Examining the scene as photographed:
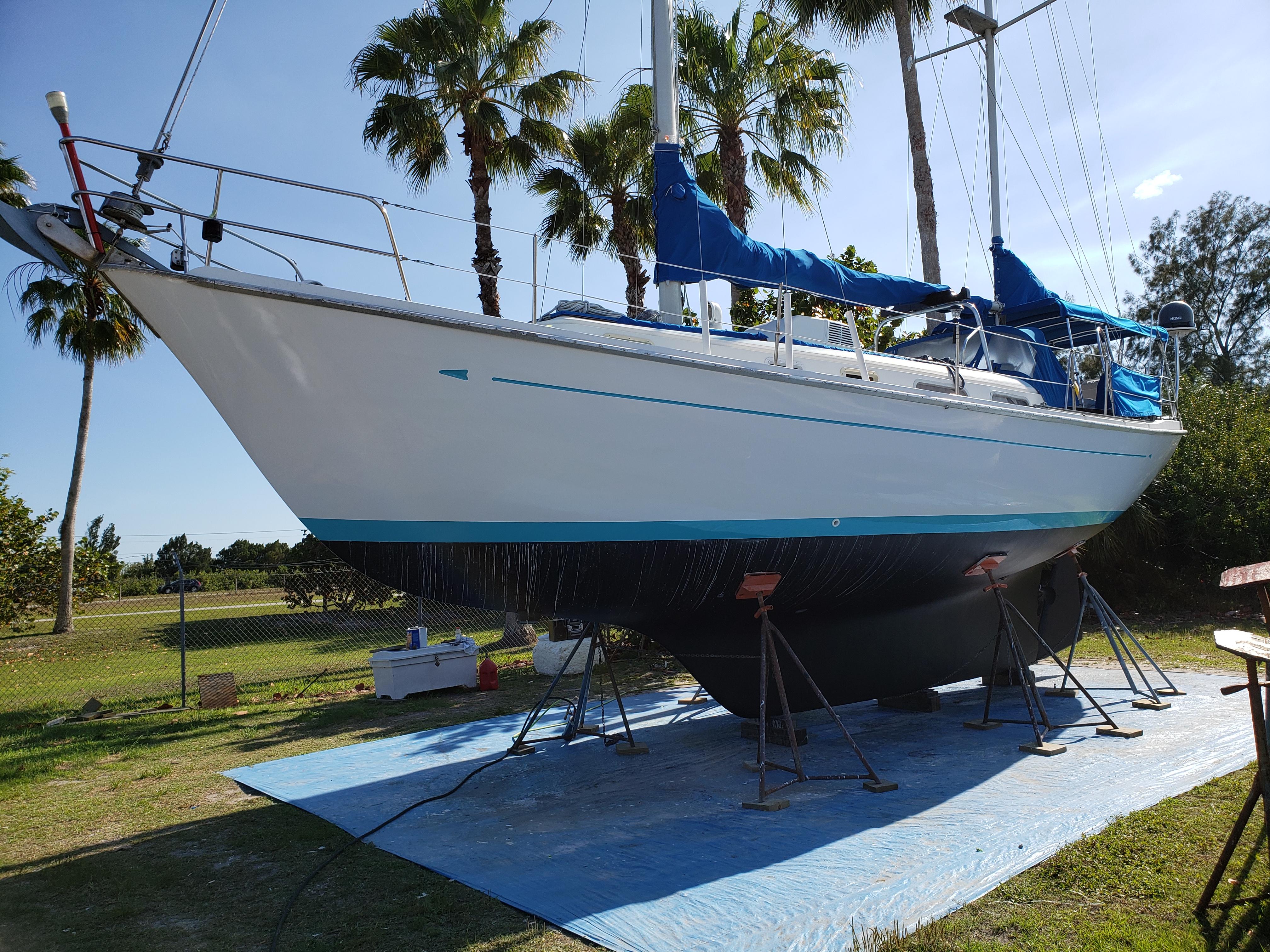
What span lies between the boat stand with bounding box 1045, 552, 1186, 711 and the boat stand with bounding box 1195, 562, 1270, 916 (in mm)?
3420

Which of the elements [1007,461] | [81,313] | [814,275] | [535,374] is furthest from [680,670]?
[81,313]

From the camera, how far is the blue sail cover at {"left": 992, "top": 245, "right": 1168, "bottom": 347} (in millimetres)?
7246

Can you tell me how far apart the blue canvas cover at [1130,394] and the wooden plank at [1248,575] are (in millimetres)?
4741

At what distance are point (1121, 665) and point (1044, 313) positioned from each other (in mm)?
3149

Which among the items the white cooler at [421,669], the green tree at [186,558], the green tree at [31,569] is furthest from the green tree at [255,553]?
the white cooler at [421,669]

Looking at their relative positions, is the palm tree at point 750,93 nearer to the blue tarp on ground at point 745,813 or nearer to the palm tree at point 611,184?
the palm tree at point 611,184

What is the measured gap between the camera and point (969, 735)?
18.5 ft

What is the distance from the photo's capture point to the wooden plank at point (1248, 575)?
2.56 metres

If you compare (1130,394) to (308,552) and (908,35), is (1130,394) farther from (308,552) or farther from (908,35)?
(308,552)

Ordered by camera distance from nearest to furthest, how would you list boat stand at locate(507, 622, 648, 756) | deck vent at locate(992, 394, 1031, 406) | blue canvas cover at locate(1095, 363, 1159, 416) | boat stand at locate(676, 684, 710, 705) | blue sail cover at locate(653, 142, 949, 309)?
blue sail cover at locate(653, 142, 949, 309) → boat stand at locate(507, 622, 648, 756) → deck vent at locate(992, 394, 1031, 406) → blue canvas cover at locate(1095, 363, 1159, 416) → boat stand at locate(676, 684, 710, 705)

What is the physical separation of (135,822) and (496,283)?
7.69 meters

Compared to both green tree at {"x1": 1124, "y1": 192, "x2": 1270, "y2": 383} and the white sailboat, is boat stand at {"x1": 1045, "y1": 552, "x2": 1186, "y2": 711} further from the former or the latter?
green tree at {"x1": 1124, "y1": 192, "x2": 1270, "y2": 383}

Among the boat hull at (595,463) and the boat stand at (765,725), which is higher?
the boat hull at (595,463)

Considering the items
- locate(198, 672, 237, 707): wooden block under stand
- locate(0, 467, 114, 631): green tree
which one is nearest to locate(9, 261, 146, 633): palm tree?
locate(0, 467, 114, 631): green tree
